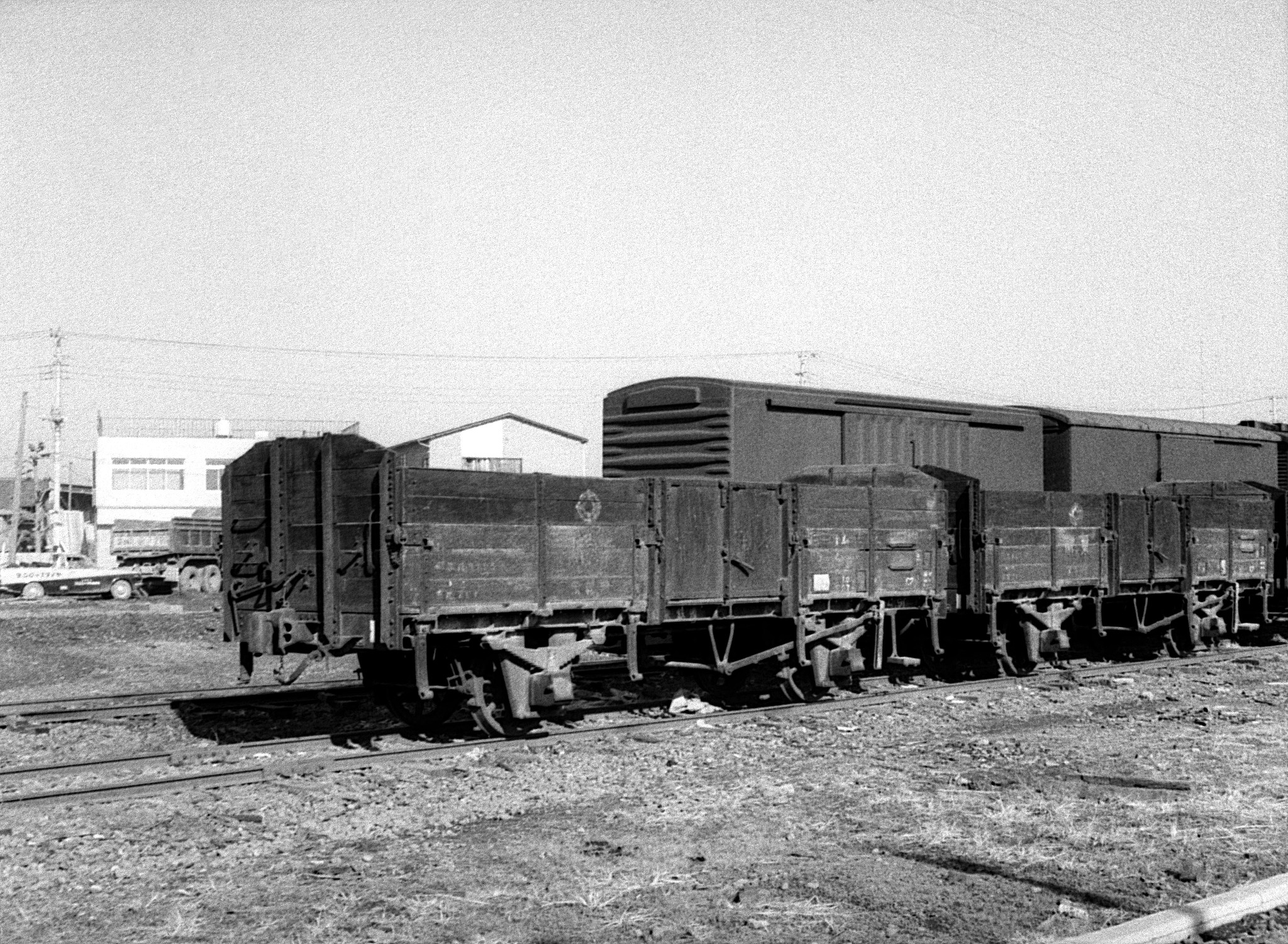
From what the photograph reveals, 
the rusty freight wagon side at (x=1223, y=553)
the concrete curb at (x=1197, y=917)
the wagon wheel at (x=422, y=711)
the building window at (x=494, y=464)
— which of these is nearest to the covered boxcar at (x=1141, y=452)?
the rusty freight wagon side at (x=1223, y=553)

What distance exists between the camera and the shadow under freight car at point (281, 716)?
39.7 ft

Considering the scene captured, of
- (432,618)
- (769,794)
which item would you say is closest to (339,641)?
(432,618)

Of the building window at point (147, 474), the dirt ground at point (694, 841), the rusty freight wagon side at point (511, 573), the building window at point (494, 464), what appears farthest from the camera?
the building window at point (147, 474)

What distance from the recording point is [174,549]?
135 ft

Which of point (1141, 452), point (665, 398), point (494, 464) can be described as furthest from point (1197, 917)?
point (494, 464)

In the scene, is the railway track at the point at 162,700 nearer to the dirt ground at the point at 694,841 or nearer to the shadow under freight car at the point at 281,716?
the shadow under freight car at the point at 281,716

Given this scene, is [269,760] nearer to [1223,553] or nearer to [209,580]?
[1223,553]

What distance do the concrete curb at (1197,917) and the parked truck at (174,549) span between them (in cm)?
3889

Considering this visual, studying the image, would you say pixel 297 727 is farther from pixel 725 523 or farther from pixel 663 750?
pixel 725 523

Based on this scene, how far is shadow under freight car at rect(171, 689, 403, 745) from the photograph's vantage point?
12.1 meters

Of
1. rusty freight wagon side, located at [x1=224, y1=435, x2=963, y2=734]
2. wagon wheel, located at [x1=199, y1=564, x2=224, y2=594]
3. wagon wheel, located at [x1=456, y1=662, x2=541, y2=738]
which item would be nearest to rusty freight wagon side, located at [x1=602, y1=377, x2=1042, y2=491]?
rusty freight wagon side, located at [x1=224, y1=435, x2=963, y2=734]

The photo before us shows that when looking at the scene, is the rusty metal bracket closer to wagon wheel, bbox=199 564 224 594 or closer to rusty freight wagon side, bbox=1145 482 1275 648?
rusty freight wagon side, bbox=1145 482 1275 648

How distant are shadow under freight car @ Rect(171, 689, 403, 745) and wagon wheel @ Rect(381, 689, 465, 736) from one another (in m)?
0.16

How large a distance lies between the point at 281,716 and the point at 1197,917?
33.3 ft
